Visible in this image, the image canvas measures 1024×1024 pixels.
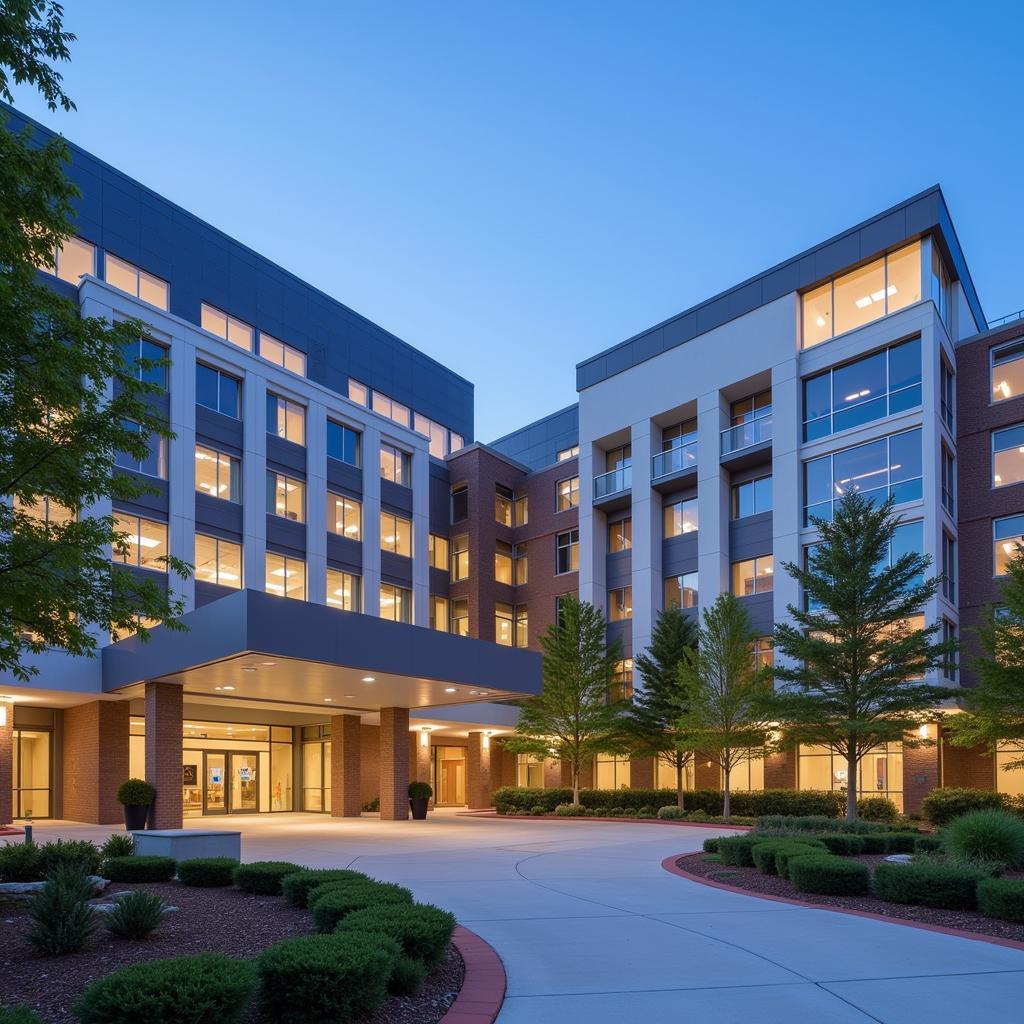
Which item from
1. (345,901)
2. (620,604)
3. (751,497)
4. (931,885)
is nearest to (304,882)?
(345,901)

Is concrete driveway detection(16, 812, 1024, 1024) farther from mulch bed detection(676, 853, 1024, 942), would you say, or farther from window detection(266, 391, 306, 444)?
window detection(266, 391, 306, 444)

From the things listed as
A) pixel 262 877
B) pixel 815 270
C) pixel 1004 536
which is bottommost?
pixel 262 877

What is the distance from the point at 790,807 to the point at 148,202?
98.7 feet

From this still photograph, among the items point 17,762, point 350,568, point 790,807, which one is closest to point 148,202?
point 350,568

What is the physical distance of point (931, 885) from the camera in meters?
11.3

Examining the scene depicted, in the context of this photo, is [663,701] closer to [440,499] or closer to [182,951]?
[440,499]

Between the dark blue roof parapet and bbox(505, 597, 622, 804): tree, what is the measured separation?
38.8ft

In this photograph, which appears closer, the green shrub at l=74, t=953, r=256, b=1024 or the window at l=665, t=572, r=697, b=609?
the green shrub at l=74, t=953, r=256, b=1024

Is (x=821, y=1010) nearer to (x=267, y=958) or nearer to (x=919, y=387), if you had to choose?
(x=267, y=958)

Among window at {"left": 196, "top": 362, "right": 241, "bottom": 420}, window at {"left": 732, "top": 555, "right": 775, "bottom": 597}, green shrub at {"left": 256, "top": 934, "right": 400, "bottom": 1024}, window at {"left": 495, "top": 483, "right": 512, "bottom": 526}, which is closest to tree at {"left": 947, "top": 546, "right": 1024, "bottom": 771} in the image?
window at {"left": 732, "top": 555, "right": 775, "bottom": 597}

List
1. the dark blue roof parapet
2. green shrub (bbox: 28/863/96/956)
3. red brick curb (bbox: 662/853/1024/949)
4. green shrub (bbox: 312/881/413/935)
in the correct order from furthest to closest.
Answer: the dark blue roof parapet, red brick curb (bbox: 662/853/1024/949), green shrub (bbox: 312/881/413/935), green shrub (bbox: 28/863/96/956)

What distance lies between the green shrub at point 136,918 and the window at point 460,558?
35609 mm

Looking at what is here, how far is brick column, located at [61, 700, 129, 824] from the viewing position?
2831 centimetres

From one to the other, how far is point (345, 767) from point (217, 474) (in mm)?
11107
